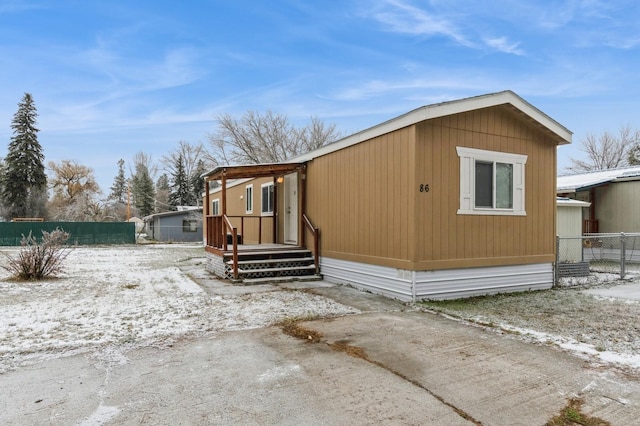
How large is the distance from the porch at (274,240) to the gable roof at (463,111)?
2.18m

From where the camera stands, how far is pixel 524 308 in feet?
18.1

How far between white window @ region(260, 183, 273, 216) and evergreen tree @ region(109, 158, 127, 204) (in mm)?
41580

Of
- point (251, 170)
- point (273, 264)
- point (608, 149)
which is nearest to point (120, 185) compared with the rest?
point (251, 170)

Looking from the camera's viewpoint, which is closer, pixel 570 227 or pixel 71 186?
pixel 570 227

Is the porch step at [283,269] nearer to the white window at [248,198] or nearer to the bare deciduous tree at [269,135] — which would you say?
the white window at [248,198]

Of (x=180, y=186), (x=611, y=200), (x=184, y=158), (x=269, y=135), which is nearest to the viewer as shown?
(x=611, y=200)

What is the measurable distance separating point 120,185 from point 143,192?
8.51m

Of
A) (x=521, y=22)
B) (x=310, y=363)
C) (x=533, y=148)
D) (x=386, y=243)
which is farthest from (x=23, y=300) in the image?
(x=521, y=22)

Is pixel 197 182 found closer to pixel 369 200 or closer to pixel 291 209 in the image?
pixel 291 209

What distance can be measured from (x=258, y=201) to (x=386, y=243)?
20.7ft

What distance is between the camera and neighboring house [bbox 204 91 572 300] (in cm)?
596

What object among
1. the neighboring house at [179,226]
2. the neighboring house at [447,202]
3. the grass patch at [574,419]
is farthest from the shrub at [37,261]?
the neighboring house at [179,226]

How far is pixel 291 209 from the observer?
10.2 metres

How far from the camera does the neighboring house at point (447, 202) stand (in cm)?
596
